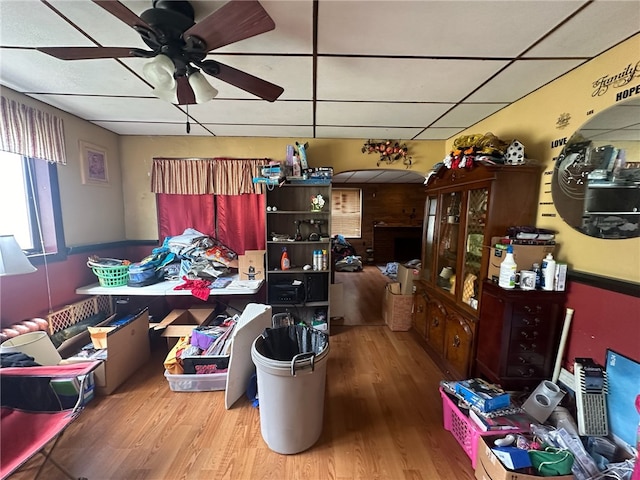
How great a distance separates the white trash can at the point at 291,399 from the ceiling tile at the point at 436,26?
1719 mm

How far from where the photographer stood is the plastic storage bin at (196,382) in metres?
2.06

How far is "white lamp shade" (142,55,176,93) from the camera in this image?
1.18 meters

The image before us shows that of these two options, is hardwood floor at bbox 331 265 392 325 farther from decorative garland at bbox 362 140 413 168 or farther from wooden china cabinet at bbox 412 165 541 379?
decorative garland at bbox 362 140 413 168

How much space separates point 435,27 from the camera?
1.26 m

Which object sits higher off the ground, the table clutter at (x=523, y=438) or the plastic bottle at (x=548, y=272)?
the plastic bottle at (x=548, y=272)

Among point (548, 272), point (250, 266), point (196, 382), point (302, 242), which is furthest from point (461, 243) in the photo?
point (196, 382)

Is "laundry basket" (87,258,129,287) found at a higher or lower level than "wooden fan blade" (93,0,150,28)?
lower

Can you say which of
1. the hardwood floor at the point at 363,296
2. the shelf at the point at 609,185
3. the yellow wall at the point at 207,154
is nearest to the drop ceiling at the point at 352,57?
the yellow wall at the point at 207,154

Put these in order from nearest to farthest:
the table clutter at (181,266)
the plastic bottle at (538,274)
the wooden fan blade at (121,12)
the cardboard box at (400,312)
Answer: the wooden fan blade at (121,12), the plastic bottle at (538,274), the table clutter at (181,266), the cardboard box at (400,312)

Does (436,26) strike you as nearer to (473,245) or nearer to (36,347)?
(473,245)

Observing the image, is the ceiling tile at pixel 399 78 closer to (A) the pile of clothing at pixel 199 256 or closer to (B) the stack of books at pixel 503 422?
(A) the pile of clothing at pixel 199 256

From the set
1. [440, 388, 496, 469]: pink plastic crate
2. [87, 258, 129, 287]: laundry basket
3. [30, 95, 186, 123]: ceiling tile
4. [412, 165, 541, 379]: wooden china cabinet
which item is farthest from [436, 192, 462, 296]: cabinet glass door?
[87, 258, 129, 287]: laundry basket

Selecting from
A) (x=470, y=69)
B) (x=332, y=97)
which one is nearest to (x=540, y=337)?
(x=470, y=69)

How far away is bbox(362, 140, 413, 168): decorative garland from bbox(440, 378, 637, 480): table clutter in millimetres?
2467
